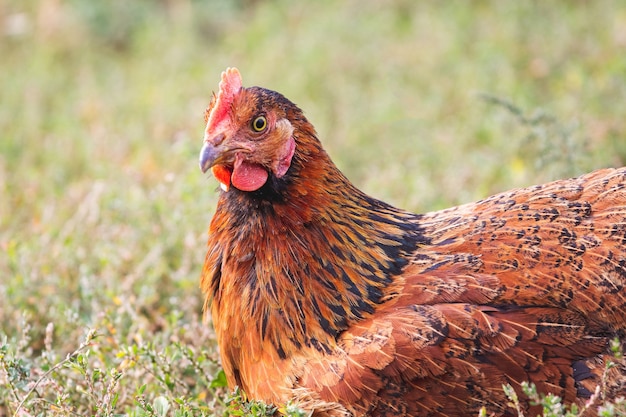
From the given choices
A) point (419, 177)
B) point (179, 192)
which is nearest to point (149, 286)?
point (179, 192)

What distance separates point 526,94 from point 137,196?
11.1ft

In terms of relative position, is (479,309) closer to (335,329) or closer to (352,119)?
(335,329)

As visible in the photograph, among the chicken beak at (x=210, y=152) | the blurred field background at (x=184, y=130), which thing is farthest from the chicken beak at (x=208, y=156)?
the blurred field background at (x=184, y=130)

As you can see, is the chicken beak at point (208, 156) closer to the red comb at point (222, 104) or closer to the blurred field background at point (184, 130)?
the red comb at point (222, 104)

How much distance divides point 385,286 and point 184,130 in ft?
13.7

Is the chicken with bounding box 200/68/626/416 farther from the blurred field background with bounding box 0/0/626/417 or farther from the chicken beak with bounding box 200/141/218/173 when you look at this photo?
the blurred field background with bounding box 0/0/626/417

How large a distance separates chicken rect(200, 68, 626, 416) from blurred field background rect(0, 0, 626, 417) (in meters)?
0.53

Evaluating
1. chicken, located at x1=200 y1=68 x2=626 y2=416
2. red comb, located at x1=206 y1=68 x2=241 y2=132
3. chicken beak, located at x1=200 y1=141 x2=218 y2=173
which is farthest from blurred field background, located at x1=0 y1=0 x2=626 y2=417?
red comb, located at x1=206 y1=68 x2=241 y2=132

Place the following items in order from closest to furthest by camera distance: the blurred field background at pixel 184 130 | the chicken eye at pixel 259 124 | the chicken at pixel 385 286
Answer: the chicken at pixel 385 286, the chicken eye at pixel 259 124, the blurred field background at pixel 184 130

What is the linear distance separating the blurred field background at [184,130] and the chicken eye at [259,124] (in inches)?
40.1

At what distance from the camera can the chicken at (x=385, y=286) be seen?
2.75m

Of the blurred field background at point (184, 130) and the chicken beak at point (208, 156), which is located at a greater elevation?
the blurred field background at point (184, 130)

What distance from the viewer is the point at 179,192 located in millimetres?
4871

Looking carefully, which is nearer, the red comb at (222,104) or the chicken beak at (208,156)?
the chicken beak at (208,156)
